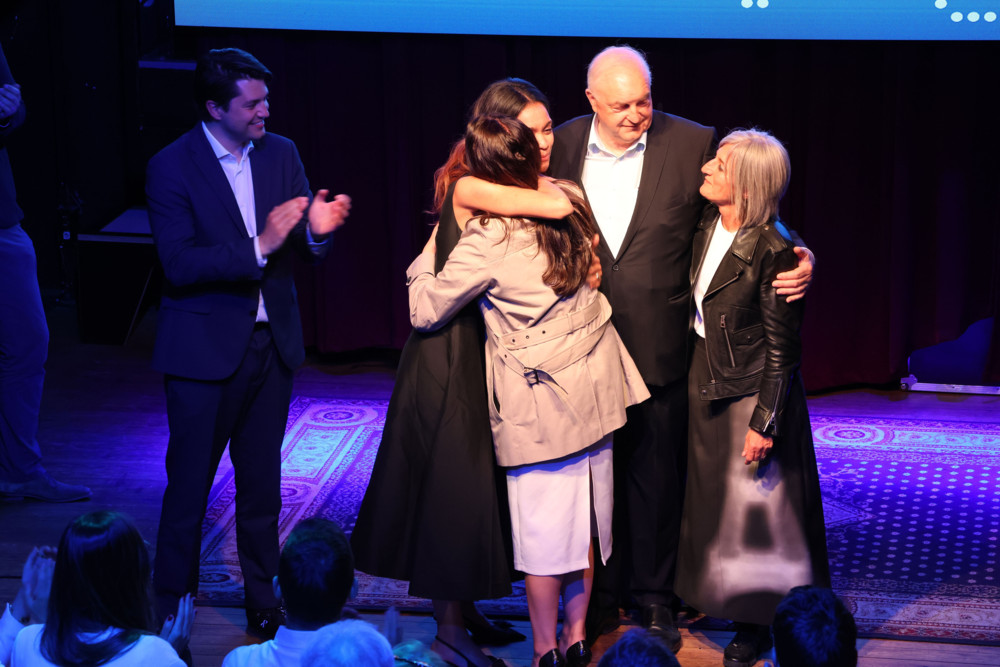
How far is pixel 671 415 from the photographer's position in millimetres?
3525

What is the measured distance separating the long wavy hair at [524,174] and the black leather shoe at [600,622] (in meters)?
1.08

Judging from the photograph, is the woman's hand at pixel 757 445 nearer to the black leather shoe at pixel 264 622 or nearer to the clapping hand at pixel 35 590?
the black leather shoe at pixel 264 622

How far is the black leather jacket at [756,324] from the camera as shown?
125 inches

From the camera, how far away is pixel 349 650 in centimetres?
205

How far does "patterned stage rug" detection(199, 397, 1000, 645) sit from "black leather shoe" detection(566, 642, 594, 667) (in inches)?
14.9

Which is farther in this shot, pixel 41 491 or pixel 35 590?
pixel 41 491

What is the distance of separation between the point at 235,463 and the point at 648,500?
47.2 inches

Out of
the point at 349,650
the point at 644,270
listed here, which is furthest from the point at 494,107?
the point at 349,650

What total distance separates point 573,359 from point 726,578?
810 mm

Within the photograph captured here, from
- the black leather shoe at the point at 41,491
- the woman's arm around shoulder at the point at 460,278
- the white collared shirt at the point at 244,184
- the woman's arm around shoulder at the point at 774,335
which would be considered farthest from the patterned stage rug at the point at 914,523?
the black leather shoe at the point at 41,491

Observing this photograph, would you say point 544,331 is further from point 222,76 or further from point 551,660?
point 222,76

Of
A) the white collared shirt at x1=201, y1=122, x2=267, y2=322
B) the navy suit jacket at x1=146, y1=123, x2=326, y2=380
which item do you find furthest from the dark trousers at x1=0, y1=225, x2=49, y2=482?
the white collared shirt at x1=201, y1=122, x2=267, y2=322

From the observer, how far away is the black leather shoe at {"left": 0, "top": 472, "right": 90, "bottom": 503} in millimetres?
4492

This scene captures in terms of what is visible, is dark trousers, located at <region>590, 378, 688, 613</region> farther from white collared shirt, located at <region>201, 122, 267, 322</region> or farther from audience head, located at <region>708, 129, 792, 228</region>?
white collared shirt, located at <region>201, 122, 267, 322</region>
